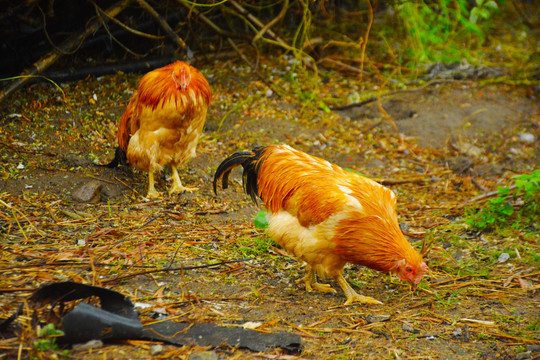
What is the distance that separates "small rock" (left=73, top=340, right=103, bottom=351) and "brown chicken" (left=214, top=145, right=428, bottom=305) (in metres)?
Result: 1.60

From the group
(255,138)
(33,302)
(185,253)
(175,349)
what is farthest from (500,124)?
(33,302)

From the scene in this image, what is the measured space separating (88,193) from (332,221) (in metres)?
2.56

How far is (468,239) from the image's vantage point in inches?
185

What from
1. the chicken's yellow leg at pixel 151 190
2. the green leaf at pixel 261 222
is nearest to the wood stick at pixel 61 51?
the chicken's yellow leg at pixel 151 190

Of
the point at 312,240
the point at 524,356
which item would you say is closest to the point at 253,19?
the point at 312,240

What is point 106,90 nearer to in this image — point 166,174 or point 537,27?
point 166,174

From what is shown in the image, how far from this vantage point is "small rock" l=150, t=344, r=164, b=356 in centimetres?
262

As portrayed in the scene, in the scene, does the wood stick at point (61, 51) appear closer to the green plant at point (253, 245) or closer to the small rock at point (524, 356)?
the green plant at point (253, 245)

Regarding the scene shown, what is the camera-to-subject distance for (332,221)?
11.4 ft

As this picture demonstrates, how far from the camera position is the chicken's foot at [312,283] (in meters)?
3.86

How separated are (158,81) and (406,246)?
2.95 metres

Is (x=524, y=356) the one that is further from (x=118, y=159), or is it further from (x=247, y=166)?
(x=118, y=159)

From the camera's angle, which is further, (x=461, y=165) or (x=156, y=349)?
(x=461, y=165)

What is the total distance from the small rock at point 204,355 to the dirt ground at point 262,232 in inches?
0.8
